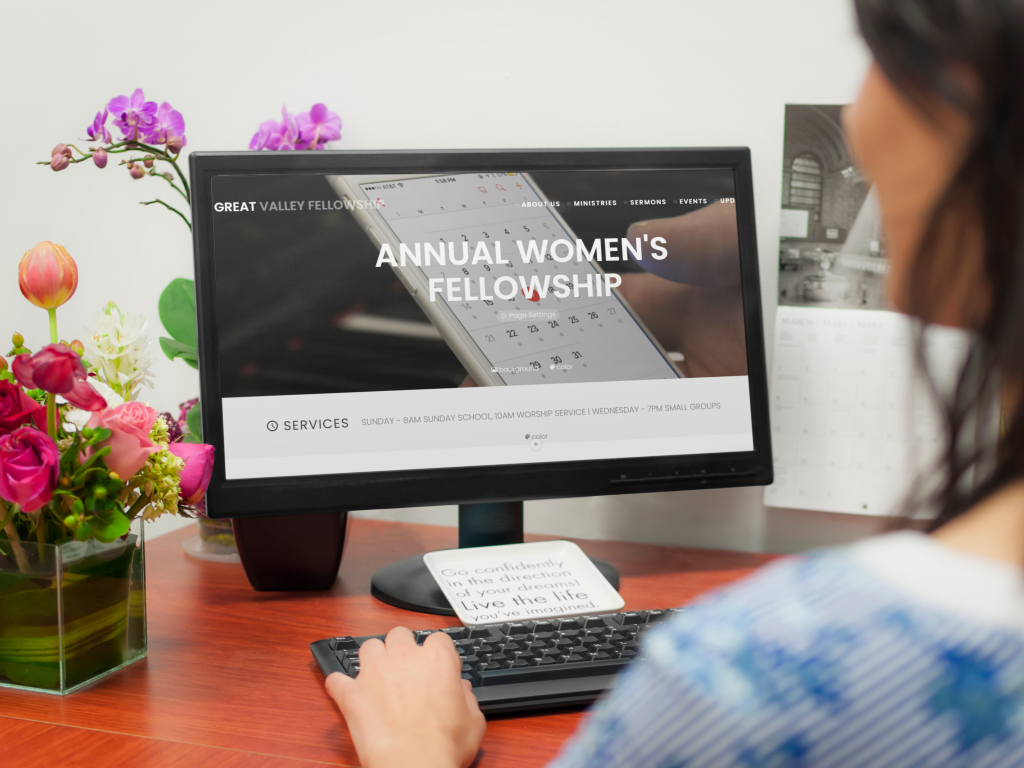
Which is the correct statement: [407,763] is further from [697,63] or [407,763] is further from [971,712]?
[697,63]

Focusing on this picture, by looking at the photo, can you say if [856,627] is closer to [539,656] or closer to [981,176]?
[981,176]

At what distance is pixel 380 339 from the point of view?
2.87 ft

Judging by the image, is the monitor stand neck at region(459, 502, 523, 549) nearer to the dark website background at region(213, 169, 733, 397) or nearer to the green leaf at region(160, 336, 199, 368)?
the dark website background at region(213, 169, 733, 397)

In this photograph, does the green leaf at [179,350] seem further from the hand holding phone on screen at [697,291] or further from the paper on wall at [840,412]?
the paper on wall at [840,412]

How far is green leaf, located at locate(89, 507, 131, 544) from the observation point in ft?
2.21

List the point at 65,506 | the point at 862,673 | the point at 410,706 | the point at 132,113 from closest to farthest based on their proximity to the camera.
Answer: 1. the point at 862,673
2. the point at 410,706
3. the point at 65,506
4. the point at 132,113

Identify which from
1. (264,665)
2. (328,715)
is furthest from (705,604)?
(264,665)

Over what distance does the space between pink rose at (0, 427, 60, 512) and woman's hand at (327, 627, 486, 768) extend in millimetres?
244

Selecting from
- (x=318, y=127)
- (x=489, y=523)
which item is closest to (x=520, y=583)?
(x=489, y=523)

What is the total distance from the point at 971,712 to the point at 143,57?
1.22 m

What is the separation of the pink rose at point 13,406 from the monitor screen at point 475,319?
191 millimetres

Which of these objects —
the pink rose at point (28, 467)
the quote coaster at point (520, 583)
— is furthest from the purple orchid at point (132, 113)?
the quote coaster at point (520, 583)

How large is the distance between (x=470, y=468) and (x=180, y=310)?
1.26ft

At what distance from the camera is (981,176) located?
0.94ft
